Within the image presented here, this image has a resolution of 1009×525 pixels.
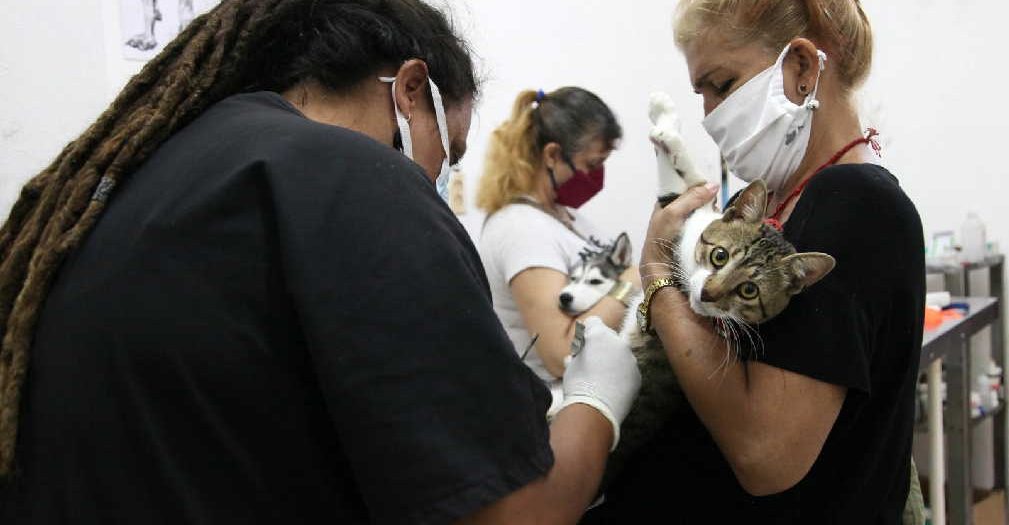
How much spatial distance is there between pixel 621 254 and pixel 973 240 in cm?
253

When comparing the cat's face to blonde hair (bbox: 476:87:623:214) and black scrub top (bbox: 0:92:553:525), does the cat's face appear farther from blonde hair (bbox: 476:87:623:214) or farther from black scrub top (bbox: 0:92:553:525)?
blonde hair (bbox: 476:87:623:214)

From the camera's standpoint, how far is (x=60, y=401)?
685mm

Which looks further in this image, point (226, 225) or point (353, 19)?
point (353, 19)

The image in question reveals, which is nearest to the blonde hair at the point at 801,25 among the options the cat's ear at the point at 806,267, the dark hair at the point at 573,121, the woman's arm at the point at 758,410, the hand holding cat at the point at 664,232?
the hand holding cat at the point at 664,232

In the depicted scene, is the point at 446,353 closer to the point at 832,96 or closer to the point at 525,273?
the point at 832,96

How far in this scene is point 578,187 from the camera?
2.52 metres

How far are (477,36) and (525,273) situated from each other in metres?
1.53

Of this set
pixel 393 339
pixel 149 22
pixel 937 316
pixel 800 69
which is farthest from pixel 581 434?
pixel 937 316

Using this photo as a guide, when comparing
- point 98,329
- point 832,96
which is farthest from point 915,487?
point 98,329

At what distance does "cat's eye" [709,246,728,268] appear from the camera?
1.22 meters

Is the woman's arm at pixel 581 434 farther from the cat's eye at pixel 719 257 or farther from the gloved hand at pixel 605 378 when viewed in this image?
the cat's eye at pixel 719 257

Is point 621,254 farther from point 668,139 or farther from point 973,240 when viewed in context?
point 973,240

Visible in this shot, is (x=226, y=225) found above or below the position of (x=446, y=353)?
above

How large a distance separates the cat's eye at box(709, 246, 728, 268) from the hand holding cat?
3.0 inches
